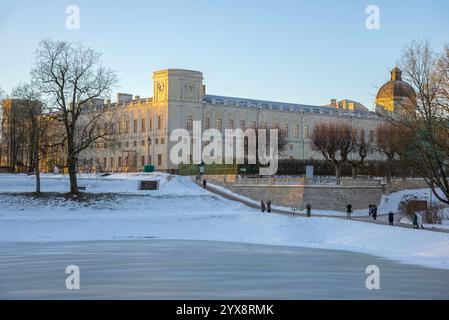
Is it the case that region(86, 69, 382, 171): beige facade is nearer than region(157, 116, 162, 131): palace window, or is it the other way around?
region(86, 69, 382, 171): beige facade

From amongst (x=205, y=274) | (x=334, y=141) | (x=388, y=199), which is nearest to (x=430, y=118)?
(x=205, y=274)

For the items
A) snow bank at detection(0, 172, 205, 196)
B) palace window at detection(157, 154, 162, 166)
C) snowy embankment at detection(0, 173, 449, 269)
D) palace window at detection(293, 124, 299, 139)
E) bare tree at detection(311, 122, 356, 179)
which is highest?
palace window at detection(293, 124, 299, 139)

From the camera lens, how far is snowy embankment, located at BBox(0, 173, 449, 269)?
32.4 metres

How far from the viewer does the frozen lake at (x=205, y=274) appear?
58.8 ft

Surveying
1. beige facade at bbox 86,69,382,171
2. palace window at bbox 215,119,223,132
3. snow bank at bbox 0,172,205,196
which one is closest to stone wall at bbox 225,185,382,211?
snow bank at bbox 0,172,205,196

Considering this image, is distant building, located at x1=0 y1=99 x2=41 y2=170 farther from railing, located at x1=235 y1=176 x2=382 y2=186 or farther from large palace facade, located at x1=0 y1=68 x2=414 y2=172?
railing, located at x1=235 y1=176 x2=382 y2=186

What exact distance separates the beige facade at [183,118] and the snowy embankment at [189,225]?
1206 inches

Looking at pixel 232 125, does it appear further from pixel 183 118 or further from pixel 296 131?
pixel 296 131

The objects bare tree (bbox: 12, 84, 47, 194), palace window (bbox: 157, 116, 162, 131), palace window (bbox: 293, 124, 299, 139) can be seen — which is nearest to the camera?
bare tree (bbox: 12, 84, 47, 194)

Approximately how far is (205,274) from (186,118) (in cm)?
6550

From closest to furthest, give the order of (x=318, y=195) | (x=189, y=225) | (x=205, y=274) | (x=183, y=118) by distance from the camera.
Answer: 1. (x=205, y=274)
2. (x=189, y=225)
3. (x=318, y=195)
4. (x=183, y=118)

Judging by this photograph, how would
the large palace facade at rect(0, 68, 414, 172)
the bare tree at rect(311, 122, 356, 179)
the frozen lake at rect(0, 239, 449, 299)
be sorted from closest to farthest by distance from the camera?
the frozen lake at rect(0, 239, 449, 299) < the bare tree at rect(311, 122, 356, 179) < the large palace facade at rect(0, 68, 414, 172)

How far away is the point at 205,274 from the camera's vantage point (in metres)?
21.5
